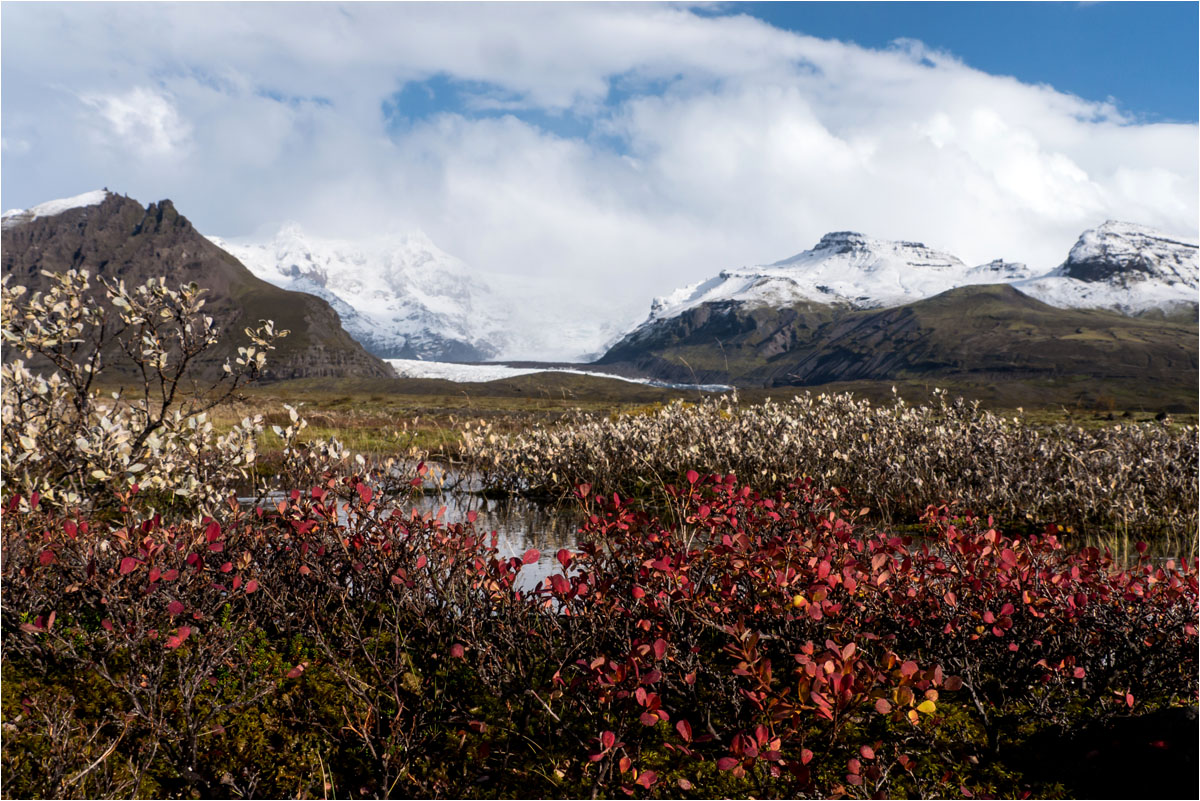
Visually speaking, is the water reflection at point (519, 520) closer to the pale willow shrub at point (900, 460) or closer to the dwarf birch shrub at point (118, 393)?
the pale willow shrub at point (900, 460)

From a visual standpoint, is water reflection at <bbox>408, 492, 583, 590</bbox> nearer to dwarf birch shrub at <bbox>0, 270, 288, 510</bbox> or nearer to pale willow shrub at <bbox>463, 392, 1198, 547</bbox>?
pale willow shrub at <bbox>463, 392, 1198, 547</bbox>

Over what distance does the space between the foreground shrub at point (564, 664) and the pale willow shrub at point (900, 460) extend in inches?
192

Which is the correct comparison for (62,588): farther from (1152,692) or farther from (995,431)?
(995,431)

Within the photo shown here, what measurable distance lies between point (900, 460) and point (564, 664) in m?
9.78

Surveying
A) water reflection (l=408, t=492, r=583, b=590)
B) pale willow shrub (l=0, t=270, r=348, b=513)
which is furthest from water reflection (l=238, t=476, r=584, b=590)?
pale willow shrub (l=0, t=270, r=348, b=513)

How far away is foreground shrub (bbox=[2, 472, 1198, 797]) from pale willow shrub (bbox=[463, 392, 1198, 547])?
4880 millimetres

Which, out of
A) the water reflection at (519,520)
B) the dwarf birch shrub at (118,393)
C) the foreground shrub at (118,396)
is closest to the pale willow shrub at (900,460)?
the water reflection at (519,520)

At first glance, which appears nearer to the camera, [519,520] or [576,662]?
[576,662]

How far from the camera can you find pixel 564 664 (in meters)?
3.62

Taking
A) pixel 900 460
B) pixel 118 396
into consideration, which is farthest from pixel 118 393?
pixel 900 460

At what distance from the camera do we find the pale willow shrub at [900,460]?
10.7 meters

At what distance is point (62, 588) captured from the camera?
5.00m

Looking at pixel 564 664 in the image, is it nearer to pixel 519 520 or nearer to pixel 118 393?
pixel 118 393

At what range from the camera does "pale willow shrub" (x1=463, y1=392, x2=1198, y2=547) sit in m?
10.7
